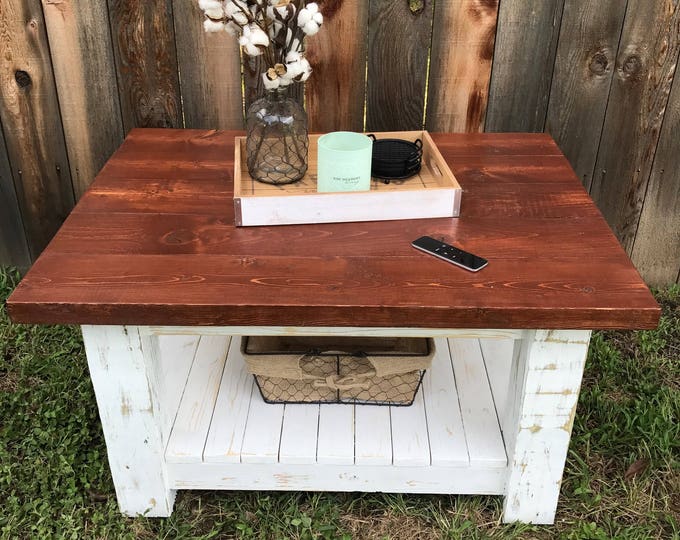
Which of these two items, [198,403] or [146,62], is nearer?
[198,403]

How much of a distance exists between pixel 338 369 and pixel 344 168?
1.44 feet

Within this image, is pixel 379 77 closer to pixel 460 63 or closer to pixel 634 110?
pixel 460 63

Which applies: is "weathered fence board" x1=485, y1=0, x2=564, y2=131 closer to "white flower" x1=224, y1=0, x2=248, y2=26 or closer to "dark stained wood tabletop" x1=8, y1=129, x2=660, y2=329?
"dark stained wood tabletop" x1=8, y1=129, x2=660, y2=329

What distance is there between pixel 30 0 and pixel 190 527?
1.31 meters

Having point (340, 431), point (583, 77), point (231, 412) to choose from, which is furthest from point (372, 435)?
point (583, 77)

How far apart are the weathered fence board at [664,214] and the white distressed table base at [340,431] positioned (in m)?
0.79

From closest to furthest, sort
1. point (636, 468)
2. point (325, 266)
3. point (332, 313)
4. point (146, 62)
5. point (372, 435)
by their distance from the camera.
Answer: point (332, 313), point (325, 266), point (372, 435), point (636, 468), point (146, 62)

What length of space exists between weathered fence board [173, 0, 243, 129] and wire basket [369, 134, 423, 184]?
0.48 m

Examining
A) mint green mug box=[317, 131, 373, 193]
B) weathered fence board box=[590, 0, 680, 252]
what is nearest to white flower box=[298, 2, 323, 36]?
mint green mug box=[317, 131, 373, 193]

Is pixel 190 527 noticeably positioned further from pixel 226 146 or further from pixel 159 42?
pixel 159 42

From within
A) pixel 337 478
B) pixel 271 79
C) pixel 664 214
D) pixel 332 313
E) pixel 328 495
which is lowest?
pixel 328 495

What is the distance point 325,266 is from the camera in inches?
50.3

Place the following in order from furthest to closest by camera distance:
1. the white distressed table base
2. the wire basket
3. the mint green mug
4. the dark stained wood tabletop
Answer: the wire basket, the mint green mug, the white distressed table base, the dark stained wood tabletop

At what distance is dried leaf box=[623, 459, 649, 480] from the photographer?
1629 mm
